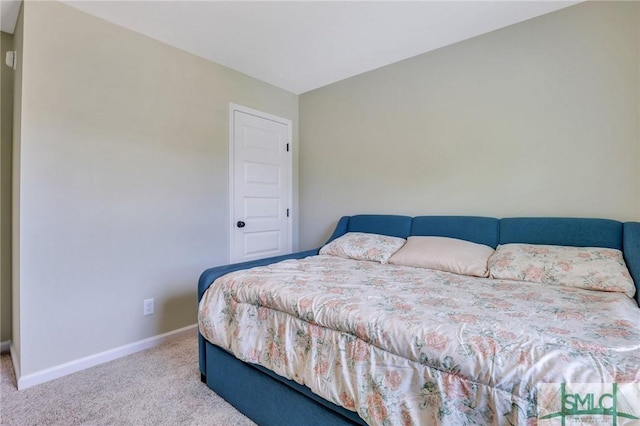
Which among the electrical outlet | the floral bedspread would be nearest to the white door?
the electrical outlet

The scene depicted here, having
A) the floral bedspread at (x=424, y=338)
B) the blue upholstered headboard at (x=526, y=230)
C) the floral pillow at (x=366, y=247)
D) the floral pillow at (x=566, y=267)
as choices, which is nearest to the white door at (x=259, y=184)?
the floral pillow at (x=366, y=247)

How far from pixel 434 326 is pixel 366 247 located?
1433 millimetres

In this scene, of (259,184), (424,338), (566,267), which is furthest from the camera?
(259,184)

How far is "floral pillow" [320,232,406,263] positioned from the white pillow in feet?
0.29

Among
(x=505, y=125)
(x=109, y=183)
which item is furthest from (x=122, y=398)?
(x=505, y=125)

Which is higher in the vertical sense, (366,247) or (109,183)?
(109,183)

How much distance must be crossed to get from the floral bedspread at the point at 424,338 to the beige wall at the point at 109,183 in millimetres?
982

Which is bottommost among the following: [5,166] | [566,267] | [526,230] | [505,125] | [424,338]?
[424,338]

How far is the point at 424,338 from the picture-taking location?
38.8 inches

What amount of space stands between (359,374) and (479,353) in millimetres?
422

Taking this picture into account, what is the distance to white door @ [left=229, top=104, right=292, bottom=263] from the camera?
3.02 meters

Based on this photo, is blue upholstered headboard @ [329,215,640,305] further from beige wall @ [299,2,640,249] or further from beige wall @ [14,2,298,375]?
beige wall @ [14,2,298,375]

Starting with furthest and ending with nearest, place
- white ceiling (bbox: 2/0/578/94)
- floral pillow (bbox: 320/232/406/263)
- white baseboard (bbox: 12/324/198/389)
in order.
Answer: floral pillow (bbox: 320/232/406/263) < white ceiling (bbox: 2/0/578/94) < white baseboard (bbox: 12/324/198/389)

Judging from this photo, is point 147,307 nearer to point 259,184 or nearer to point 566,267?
point 259,184
